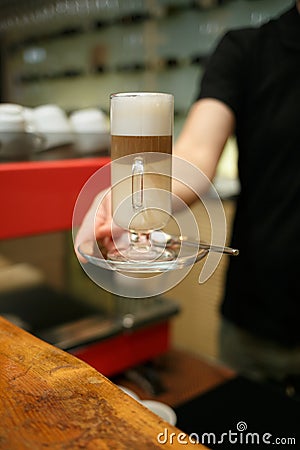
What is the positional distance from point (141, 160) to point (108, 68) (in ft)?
12.0

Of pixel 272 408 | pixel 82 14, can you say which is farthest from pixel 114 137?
pixel 82 14

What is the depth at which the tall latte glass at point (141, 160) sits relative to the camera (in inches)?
22.3

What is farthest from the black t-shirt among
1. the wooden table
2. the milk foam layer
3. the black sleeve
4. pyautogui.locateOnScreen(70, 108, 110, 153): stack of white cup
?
the wooden table

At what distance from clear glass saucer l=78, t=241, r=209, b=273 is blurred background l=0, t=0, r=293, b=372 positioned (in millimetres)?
987

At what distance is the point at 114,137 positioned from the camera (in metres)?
0.58

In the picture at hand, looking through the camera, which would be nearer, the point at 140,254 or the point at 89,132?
the point at 140,254

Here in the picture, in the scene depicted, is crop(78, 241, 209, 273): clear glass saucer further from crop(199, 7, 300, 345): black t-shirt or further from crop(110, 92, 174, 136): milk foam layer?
crop(199, 7, 300, 345): black t-shirt

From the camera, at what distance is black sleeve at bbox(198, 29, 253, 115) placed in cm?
130

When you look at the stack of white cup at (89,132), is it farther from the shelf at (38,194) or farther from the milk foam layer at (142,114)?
the milk foam layer at (142,114)

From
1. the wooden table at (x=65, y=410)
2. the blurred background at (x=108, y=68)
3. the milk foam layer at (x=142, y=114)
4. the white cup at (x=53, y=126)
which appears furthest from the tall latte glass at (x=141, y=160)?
the blurred background at (x=108, y=68)

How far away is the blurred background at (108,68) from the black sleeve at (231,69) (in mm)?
665

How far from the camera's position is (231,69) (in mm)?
1346

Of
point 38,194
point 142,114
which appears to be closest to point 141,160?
point 142,114

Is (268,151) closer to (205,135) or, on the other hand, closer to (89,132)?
(205,135)
